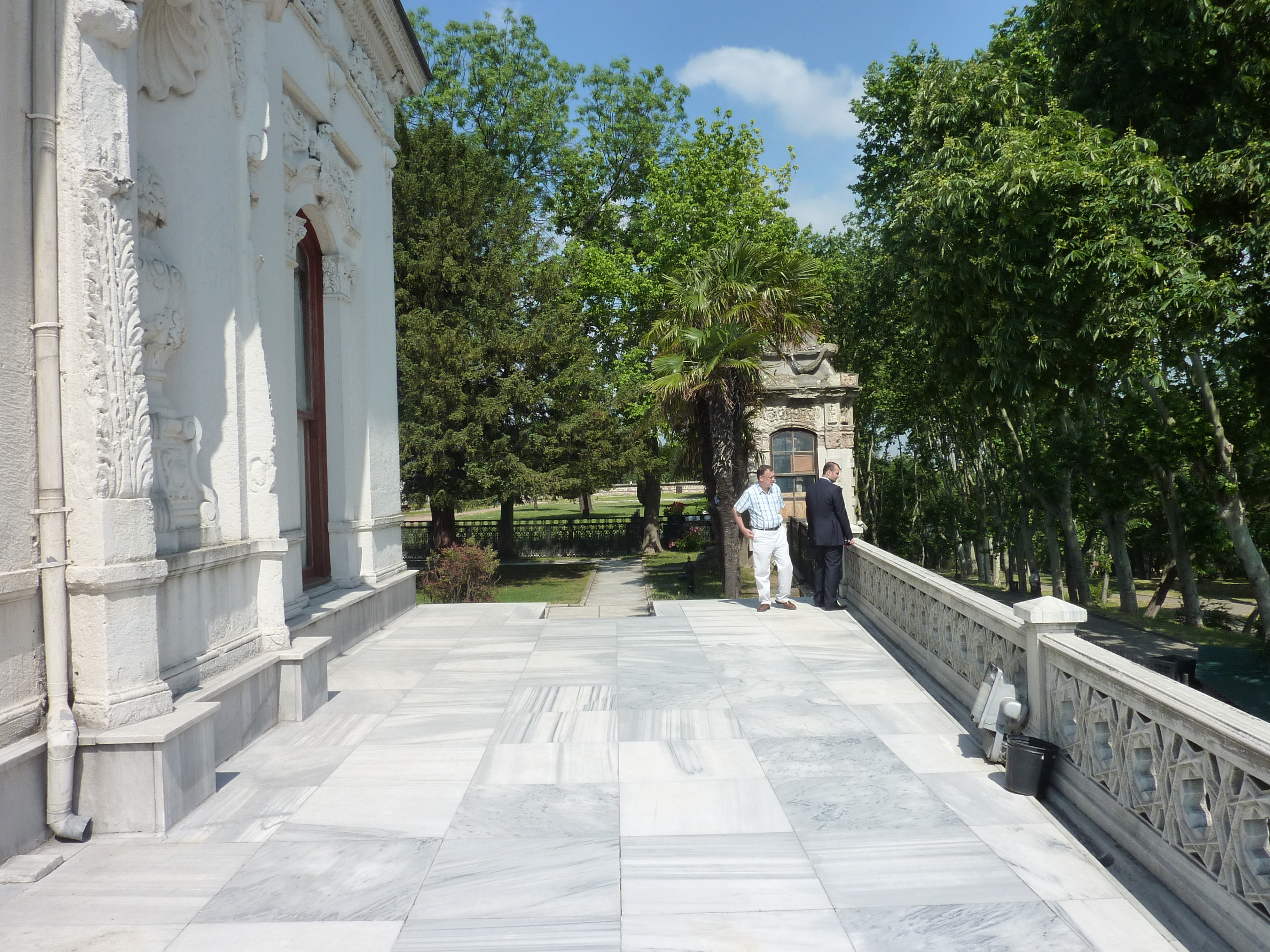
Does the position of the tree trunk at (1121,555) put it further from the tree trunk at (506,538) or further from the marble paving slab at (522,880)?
the marble paving slab at (522,880)

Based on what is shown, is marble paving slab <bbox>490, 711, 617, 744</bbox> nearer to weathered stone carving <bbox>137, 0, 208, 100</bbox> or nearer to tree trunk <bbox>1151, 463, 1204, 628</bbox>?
weathered stone carving <bbox>137, 0, 208, 100</bbox>

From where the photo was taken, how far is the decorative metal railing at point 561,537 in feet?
111

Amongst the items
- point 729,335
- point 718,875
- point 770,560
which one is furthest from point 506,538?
point 718,875

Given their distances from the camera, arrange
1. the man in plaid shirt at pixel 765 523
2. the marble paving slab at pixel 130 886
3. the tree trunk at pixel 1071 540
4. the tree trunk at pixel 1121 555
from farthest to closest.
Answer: the tree trunk at pixel 1121 555 < the tree trunk at pixel 1071 540 < the man in plaid shirt at pixel 765 523 < the marble paving slab at pixel 130 886

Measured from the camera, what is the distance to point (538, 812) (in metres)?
4.93

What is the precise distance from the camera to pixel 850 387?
60.1 ft

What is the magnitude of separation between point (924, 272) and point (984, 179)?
169cm

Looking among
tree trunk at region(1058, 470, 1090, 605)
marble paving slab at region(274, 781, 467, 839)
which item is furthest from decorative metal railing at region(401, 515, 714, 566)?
marble paving slab at region(274, 781, 467, 839)

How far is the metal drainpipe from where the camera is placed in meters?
4.59

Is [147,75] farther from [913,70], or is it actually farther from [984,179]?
[913,70]

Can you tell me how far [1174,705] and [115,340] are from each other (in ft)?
18.1

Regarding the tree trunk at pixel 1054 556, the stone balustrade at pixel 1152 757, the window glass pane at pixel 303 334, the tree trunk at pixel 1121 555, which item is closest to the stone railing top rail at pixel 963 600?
the stone balustrade at pixel 1152 757

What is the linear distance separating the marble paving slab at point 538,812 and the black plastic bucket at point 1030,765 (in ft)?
7.59

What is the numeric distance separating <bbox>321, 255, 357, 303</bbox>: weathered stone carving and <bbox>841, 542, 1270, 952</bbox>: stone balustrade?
8.24 metres
